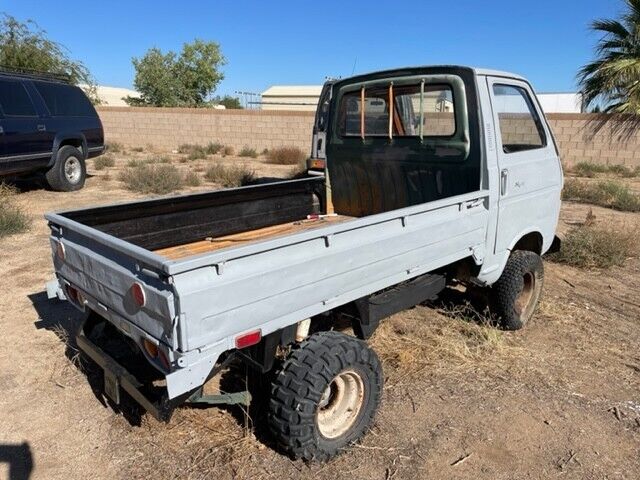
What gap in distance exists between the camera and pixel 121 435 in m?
3.15

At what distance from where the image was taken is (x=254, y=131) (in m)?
22.7

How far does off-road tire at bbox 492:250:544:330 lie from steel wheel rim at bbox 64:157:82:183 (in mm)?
9795

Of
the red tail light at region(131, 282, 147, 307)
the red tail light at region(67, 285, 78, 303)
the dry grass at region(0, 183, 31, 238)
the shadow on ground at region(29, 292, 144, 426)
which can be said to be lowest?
the shadow on ground at region(29, 292, 144, 426)

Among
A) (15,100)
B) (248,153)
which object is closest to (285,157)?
(248,153)

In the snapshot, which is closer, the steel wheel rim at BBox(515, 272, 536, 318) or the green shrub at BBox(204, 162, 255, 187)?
the steel wheel rim at BBox(515, 272, 536, 318)

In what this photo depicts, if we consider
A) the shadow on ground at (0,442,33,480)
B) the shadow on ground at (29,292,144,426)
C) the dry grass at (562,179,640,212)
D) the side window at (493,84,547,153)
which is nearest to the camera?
the shadow on ground at (0,442,33,480)

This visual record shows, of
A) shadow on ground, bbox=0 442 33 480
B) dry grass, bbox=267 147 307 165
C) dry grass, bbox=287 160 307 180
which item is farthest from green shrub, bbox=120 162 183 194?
shadow on ground, bbox=0 442 33 480

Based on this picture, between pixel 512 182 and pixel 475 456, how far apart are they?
6.62ft

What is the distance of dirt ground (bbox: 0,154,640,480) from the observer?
288 centimetres

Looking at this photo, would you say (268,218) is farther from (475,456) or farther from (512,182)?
(475,456)

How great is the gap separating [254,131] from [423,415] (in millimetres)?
20421

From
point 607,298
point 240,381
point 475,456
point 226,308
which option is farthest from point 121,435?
point 607,298

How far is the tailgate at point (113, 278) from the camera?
2.30 m

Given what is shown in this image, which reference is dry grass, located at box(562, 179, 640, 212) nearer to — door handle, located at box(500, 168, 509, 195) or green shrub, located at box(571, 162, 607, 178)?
green shrub, located at box(571, 162, 607, 178)
